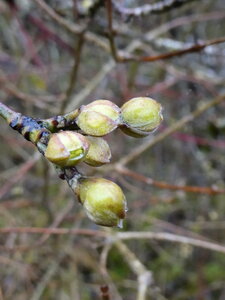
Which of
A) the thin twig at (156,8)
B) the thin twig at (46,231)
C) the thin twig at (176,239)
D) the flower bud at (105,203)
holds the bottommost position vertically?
the thin twig at (176,239)

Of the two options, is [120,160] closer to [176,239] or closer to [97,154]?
[176,239]

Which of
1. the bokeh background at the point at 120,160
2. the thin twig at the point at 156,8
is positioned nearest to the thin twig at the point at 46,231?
the bokeh background at the point at 120,160

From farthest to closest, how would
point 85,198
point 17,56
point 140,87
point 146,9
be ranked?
point 140,87, point 17,56, point 146,9, point 85,198

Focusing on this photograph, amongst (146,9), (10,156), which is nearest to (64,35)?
(10,156)

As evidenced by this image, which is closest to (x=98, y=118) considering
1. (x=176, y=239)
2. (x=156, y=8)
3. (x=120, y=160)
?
(x=156, y=8)

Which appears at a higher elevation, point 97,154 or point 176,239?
point 97,154

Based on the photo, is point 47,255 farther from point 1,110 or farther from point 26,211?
point 1,110

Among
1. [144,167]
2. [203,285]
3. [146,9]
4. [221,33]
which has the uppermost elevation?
[146,9]

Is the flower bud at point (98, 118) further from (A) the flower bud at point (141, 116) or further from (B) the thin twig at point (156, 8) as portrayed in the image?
(B) the thin twig at point (156, 8)
